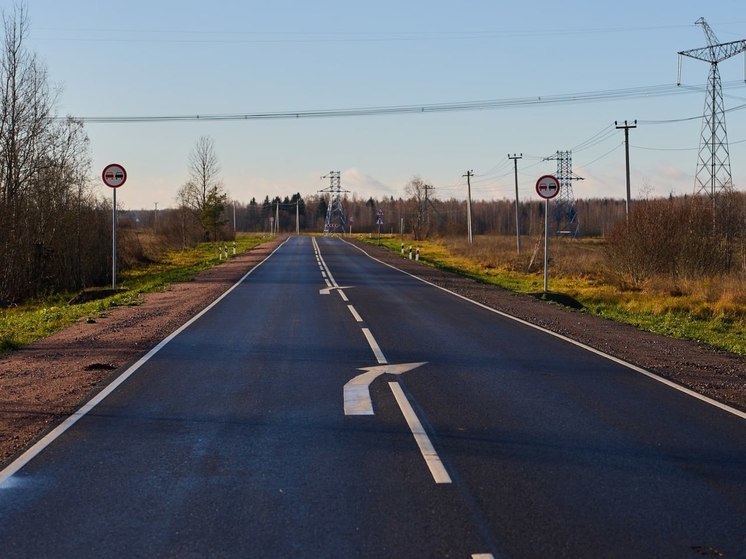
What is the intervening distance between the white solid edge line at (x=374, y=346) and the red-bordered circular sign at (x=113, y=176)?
35.5ft

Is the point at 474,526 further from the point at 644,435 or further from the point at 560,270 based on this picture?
the point at 560,270

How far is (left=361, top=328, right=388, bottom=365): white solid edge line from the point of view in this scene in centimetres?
1082

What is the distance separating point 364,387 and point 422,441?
2.36 meters

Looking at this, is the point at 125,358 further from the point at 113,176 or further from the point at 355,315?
the point at 113,176

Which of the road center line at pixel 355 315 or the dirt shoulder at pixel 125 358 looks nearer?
the dirt shoulder at pixel 125 358

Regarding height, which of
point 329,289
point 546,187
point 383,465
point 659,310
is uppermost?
point 546,187

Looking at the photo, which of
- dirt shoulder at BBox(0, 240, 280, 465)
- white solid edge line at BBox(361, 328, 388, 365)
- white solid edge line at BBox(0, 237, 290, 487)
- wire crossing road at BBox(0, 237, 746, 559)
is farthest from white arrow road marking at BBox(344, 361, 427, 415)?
dirt shoulder at BBox(0, 240, 280, 465)

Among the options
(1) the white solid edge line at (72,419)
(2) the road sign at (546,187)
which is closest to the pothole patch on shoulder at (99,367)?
(1) the white solid edge line at (72,419)

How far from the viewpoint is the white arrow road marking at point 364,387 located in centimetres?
776

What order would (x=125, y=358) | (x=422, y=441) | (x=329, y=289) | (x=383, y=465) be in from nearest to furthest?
(x=383, y=465)
(x=422, y=441)
(x=125, y=358)
(x=329, y=289)

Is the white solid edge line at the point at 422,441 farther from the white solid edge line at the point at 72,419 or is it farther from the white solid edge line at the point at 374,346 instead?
the white solid edge line at the point at 72,419

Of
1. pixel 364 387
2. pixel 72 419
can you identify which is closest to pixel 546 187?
pixel 364 387

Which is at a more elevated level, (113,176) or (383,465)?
(113,176)

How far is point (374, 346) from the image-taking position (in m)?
12.1
